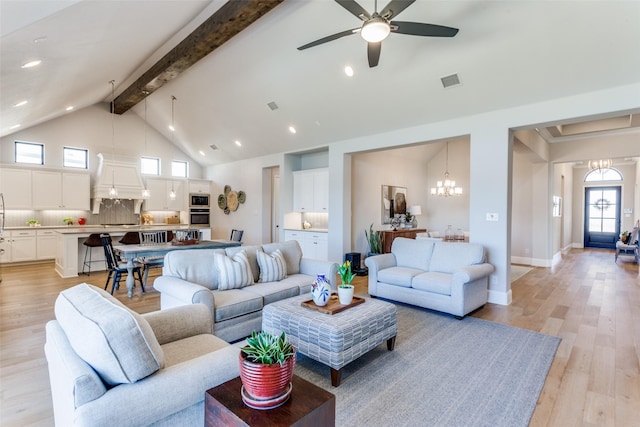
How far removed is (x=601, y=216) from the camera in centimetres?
1126

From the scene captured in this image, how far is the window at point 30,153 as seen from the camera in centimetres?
785

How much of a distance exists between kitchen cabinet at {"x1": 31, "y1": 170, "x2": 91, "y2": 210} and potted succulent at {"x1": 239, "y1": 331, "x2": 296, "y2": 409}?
902 centimetres

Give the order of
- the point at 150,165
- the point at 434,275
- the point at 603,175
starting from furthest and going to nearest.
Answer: the point at 603,175
the point at 150,165
the point at 434,275

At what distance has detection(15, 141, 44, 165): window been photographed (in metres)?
7.85

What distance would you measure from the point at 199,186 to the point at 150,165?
61.3 inches

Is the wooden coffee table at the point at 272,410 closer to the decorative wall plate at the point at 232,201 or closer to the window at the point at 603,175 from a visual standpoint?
the decorative wall plate at the point at 232,201

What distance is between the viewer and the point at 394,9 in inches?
106

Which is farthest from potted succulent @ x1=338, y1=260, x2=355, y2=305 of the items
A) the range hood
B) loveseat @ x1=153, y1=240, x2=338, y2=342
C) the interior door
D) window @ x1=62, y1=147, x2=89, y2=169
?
the interior door

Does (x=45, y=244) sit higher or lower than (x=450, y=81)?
lower

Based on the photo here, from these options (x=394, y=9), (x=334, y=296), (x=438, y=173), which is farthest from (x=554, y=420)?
(x=438, y=173)

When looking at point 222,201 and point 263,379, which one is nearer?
point 263,379

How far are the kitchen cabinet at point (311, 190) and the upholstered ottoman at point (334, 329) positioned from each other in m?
4.45

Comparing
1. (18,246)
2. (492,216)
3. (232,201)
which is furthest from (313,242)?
(18,246)

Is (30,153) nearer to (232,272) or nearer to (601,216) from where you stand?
(232,272)
